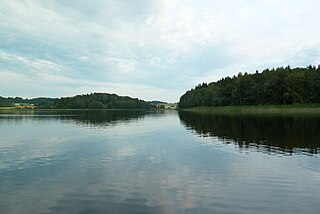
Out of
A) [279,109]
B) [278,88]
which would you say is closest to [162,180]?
[279,109]

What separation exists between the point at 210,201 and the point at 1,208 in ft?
32.8

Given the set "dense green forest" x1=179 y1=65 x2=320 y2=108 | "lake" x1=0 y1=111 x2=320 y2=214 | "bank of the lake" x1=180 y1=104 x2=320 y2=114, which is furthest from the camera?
"dense green forest" x1=179 y1=65 x2=320 y2=108

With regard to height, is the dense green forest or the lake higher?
the dense green forest

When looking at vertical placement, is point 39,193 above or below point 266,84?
below

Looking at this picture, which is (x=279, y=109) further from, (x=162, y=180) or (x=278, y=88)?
(x=162, y=180)

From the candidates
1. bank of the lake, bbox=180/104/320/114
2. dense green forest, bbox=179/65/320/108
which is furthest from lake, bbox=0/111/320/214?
dense green forest, bbox=179/65/320/108

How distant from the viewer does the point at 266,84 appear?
133875 millimetres

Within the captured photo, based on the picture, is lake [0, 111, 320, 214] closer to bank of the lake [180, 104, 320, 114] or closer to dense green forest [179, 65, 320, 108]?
bank of the lake [180, 104, 320, 114]

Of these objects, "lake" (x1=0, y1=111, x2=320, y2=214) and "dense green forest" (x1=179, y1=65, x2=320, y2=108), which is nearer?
"lake" (x1=0, y1=111, x2=320, y2=214)

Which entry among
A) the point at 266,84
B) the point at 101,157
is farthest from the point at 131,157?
the point at 266,84

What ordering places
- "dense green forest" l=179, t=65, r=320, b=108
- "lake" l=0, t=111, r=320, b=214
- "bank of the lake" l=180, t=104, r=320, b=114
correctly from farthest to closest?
"dense green forest" l=179, t=65, r=320, b=108
"bank of the lake" l=180, t=104, r=320, b=114
"lake" l=0, t=111, r=320, b=214

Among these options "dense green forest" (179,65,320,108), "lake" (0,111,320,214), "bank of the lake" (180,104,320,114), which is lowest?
"lake" (0,111,320,214)

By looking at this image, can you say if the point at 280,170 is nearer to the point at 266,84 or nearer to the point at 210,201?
the point at 210,201

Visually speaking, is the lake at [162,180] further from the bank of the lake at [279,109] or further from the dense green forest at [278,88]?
the dense green forest at [278,88]
